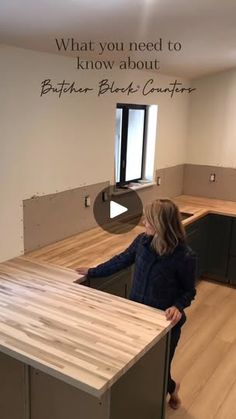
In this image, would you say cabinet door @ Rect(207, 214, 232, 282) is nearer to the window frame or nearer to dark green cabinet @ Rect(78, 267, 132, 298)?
the window frame

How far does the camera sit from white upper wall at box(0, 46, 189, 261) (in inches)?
93.7

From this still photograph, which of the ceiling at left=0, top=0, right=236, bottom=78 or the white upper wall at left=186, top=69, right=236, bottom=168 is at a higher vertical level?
the ceiling at left=0, top=0, right=236, bottom=78

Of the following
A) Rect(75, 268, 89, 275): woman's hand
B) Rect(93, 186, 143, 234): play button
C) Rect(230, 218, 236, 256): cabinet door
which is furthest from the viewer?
Rect(230, 218, 236, 256): cabinet door

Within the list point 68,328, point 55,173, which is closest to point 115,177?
point 55,173

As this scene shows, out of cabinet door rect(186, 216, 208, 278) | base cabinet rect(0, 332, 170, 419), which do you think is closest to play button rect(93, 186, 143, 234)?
cabinet door rect(186, 216, 208, 278)

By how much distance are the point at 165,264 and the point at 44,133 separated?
1.29m

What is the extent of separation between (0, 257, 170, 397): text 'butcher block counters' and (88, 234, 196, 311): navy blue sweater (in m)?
0.09

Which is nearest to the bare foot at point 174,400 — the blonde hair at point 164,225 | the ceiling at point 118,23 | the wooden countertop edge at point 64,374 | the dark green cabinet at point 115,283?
the dark green cabinet at point 115,283

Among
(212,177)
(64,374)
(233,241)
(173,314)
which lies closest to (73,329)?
(64,374)

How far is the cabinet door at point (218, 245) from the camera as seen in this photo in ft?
12.9

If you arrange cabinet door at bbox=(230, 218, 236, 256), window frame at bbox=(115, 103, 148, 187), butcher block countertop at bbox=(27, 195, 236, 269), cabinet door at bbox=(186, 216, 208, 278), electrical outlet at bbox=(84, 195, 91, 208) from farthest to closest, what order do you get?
cabinet door at bbox=(230, 218, 236, 256)
cabinet door at bbox=(186, 216, 208, 278)
window frame at bbox=(115, 103, 148, 187)
electrical outlet at bbox=(84, 195, 91, 208)
butcher block countertop at bbox=(27, 195, 236, 269)

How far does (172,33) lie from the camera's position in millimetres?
2328

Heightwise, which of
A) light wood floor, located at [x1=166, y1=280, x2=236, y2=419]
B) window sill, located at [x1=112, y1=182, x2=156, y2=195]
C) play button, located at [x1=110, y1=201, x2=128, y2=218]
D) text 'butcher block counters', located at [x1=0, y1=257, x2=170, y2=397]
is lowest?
light wood floor, located at [x1=166, y1=280, x2=236, y2=419]

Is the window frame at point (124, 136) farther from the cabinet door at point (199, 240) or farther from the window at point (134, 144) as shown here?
the cabinet door at point (199, 240)
